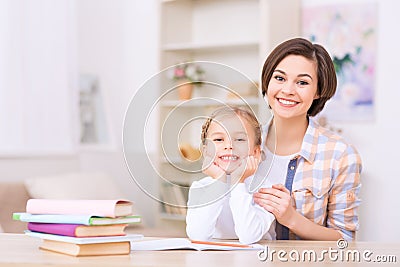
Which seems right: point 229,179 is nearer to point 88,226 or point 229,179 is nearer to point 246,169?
point 246,169

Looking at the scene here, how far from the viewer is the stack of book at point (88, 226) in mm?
1306

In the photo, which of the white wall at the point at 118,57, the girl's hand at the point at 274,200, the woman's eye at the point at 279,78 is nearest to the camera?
the girl's hand at the point at 274,200

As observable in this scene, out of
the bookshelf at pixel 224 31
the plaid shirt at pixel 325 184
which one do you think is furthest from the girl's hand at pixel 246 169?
the bookshelf at pixel 224 31

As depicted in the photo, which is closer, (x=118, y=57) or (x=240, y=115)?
(x=240, y=115)

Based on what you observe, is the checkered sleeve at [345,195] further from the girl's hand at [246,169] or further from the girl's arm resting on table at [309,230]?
the girl's hand at [246,169]

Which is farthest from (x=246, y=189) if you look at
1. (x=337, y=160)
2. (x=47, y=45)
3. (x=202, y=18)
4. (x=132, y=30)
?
(x=132, y=30)

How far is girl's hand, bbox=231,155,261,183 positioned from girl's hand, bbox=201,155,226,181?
0.12ft

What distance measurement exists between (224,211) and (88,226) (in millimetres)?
401

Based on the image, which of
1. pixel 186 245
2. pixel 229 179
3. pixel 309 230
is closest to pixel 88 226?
pixel 186 245

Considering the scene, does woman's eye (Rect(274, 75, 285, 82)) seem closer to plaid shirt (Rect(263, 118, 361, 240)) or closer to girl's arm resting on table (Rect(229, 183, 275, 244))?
plaid shirt (Rect(263, 118, 361, 240))

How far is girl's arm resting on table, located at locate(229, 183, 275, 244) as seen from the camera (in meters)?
1.52

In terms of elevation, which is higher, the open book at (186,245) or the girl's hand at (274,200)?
the girl's hand at (274,200)

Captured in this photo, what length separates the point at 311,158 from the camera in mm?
1867

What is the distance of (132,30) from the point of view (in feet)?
15.8
